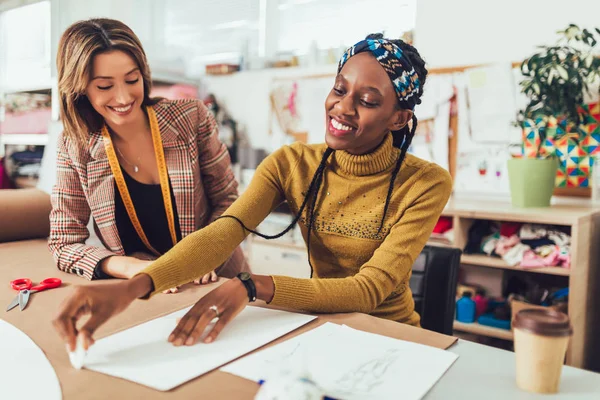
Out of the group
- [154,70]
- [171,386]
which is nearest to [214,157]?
[171,386]

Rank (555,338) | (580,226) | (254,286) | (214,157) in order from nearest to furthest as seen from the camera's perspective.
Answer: (555,338) < (254,286) < (214,157) < (580,226)

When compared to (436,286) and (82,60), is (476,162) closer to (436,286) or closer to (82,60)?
(436,286)

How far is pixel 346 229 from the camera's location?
1.13m

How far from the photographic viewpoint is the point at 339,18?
312 centimetres

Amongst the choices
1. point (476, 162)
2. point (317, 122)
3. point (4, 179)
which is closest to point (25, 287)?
point (476, 162)

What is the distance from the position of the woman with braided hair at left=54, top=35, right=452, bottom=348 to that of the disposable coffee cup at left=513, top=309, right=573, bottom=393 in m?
0.34

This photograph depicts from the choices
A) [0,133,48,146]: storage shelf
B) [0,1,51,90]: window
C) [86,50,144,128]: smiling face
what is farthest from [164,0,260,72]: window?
[86,50,144,128]: smiling face

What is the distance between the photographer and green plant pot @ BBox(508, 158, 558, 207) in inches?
87.0

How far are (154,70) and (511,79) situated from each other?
215 cm

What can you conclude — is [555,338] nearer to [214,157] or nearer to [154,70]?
[214,157]

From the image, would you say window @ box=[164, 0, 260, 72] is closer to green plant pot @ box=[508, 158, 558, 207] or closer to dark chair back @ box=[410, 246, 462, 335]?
green plant pot @ box=[508, 158, 558, 207]

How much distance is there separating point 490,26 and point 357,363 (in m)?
2.27

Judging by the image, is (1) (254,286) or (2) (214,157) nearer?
(1) (254,286)

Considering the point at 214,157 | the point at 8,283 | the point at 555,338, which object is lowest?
the point at 8,283
